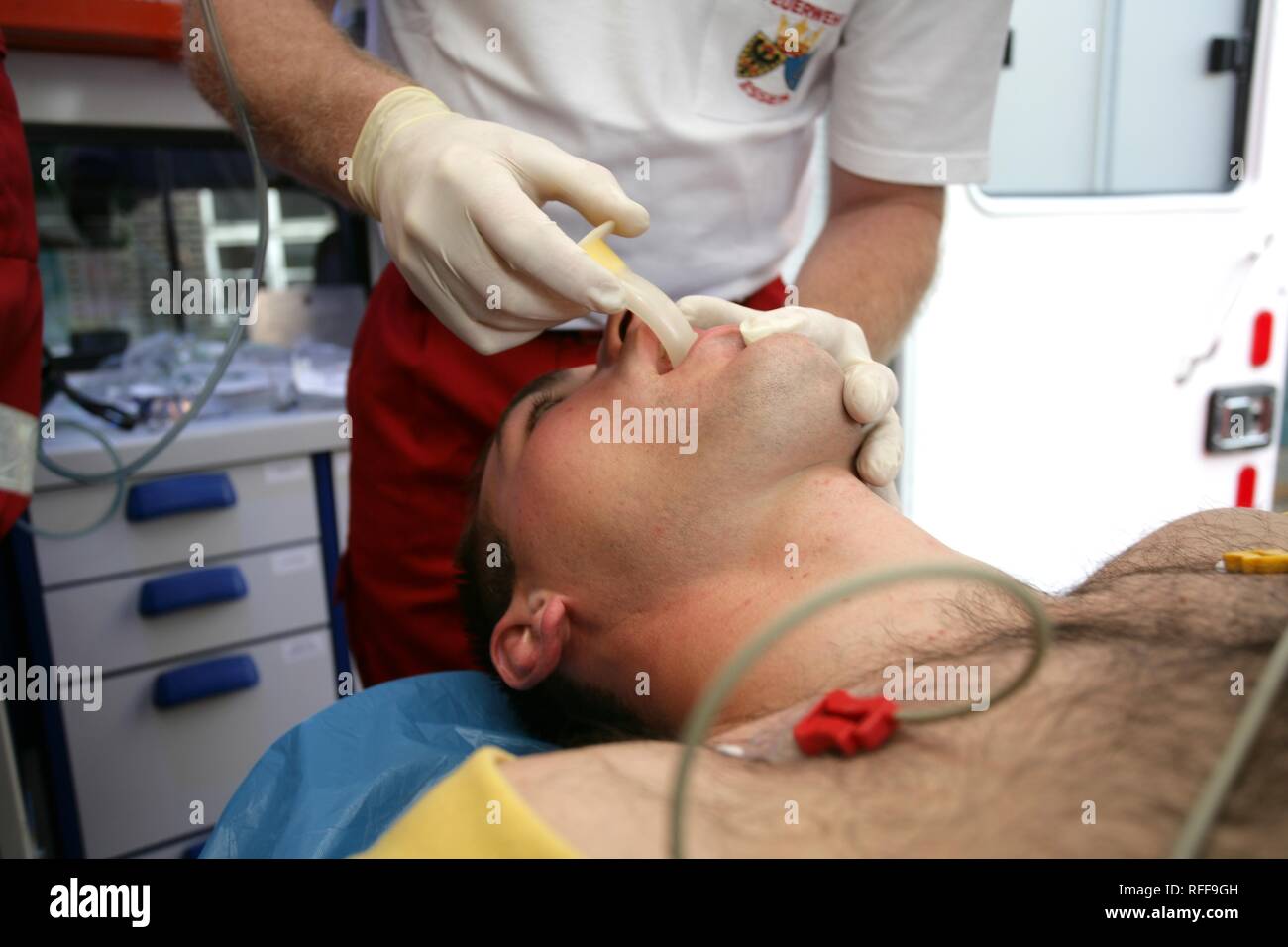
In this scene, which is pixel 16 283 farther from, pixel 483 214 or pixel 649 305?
pixel 649 305

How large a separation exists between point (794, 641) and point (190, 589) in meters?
1.61

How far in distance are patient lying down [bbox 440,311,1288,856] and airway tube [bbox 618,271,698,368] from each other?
0.02 meters

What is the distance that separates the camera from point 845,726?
712mm

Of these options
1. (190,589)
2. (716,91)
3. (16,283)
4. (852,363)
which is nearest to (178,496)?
(190,589)

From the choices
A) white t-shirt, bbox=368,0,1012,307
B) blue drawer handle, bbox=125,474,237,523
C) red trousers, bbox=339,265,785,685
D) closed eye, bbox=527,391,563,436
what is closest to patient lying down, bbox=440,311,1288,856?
closed eye, bbox=527,391,563,436

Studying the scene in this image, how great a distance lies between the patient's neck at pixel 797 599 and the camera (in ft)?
3.00

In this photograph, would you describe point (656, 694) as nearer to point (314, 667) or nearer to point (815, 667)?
point (815, 667)

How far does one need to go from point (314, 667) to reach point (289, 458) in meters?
0.52

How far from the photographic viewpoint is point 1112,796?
0.59 metres

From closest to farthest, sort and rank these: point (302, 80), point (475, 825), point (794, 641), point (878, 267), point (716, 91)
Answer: point (475, 825)
point (794, 641)
point (302, 80)
point (716, 91)
point (878, 267)

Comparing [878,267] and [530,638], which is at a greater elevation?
[878,267]

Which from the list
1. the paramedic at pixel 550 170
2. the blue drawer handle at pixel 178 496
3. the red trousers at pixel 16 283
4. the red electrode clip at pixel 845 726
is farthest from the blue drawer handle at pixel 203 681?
the red electrode clip at pixel 845 726

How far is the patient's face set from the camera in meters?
1.04
